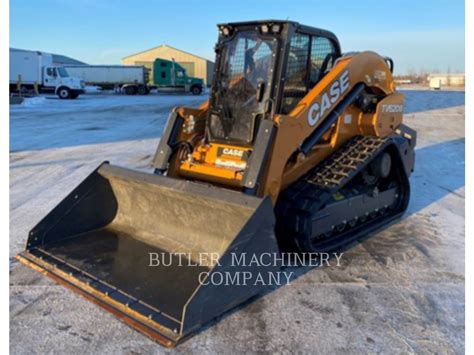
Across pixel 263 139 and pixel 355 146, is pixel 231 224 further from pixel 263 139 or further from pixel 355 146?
pixel 355 146

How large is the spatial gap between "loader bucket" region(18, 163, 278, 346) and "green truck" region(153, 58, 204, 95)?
113 feet

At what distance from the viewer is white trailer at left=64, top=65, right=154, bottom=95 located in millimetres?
37156

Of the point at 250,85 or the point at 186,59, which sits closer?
the point at 250,85

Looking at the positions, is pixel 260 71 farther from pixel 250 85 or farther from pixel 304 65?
pixel 304 65

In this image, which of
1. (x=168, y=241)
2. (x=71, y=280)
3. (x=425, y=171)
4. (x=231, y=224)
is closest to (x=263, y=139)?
(x=231, y=224)

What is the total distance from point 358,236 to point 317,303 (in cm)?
147

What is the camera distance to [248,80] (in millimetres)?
4633

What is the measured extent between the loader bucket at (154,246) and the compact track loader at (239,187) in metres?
0.01

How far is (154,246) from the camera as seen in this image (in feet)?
13.9

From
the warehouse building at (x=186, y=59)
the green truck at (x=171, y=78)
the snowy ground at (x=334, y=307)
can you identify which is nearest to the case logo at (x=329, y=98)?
the snowy ground at (x=334, y=307)

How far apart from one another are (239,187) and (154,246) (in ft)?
3.32

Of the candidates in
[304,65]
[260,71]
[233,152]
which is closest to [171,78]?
[304,65]

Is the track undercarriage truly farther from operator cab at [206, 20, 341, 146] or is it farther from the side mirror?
the side mirror

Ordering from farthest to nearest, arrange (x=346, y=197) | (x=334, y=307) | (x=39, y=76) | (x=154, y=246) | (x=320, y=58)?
1. (x=39, y=76)
2. (x=320, y=58)
3. (x=346, y=197)
4. (x=154, y=246)
5. (x=334, y=307)
